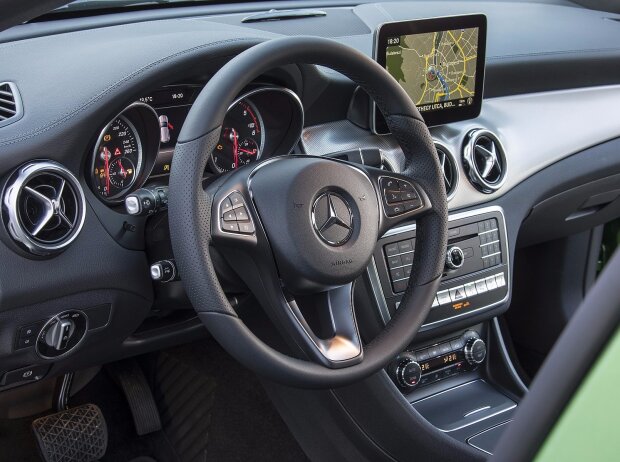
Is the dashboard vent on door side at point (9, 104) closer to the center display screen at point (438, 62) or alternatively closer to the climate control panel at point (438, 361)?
the center display screen at point (438, 62)

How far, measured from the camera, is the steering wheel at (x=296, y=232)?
1424 millimetres

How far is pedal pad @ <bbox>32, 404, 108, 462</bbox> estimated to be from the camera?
2246 millimetres

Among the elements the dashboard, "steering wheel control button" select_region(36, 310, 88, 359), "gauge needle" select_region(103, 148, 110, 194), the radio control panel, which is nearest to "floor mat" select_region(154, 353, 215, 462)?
the dashboard

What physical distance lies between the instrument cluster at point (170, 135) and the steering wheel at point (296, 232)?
0.22 m

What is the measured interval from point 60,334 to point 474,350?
98 cm

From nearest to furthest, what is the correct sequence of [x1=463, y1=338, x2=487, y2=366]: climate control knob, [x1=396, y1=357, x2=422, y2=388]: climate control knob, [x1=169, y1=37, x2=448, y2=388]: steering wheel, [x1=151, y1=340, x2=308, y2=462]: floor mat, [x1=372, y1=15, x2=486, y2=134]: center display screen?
[x1=169, y1=37, x2=448, y2=388]: steering wheel, [x1=372, y1=15, x2=486, y2=134]: center display screen, [x1=396, y1=357, x2=422, y2=388]: climate control knob, [x1=463, y1=338, x2=487, y2=366]: climate control knob, [x1=151, y1=340, x2=308, y2=462]: floor mat

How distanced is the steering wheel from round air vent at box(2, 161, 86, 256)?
232mm

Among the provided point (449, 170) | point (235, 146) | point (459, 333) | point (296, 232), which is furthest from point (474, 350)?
point (296, 232)

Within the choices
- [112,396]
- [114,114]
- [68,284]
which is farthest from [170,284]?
[112,396]

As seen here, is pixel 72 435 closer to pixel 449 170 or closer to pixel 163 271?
pixel 163 271

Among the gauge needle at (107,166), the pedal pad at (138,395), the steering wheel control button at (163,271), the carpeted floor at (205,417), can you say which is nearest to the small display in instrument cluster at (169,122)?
the gauge needle at (107,166)

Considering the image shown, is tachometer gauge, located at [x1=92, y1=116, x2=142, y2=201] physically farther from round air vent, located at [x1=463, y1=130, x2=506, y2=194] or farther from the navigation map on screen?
round air vent, located at [x1=463, y1=130, x2=506, y2=194]

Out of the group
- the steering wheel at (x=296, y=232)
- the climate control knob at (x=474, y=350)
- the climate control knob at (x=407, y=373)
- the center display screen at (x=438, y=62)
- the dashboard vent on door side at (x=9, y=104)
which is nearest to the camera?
the steering wheel at (x=296, y=232)

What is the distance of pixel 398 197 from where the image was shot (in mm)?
1654
